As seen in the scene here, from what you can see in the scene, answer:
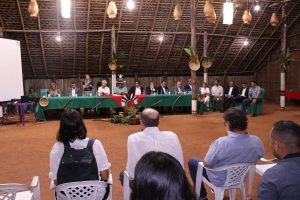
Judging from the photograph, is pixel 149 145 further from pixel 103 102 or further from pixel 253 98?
pixel 253 98

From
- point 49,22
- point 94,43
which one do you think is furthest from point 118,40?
point 49,22

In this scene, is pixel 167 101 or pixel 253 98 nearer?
pixel 253 98

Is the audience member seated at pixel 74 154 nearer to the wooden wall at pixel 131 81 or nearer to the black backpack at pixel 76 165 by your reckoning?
the black backpack at pixel 76 165

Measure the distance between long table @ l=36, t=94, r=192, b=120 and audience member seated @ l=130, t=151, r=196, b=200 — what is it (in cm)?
948

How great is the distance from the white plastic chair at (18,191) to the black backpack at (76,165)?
9.0 inches

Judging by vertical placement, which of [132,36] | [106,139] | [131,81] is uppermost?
[132,36]

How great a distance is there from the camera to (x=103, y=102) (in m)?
10.7

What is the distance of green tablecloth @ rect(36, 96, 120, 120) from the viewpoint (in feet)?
33.9

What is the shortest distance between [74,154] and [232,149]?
140cm

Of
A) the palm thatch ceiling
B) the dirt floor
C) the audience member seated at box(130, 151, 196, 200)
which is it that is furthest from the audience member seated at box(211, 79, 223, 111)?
the audience member seated at box(130, 151, 196, 200)

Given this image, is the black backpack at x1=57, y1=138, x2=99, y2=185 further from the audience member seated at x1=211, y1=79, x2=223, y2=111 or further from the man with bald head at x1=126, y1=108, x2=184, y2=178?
the audience member seated at x1=211, y1=79, x2=223, y2=111

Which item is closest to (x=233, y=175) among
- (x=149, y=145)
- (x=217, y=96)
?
(x=149, y=145)

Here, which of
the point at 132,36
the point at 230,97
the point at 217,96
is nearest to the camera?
the point at 230,97

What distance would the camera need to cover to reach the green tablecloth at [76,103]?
1033cm
